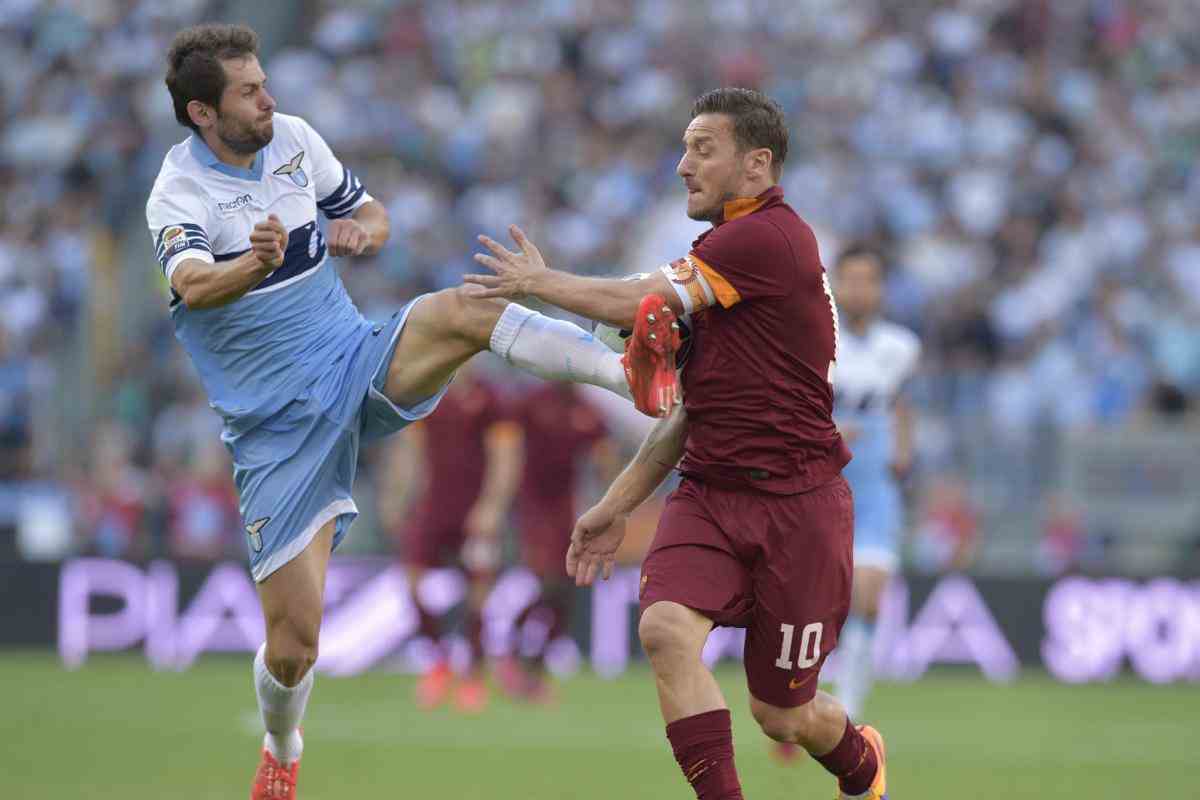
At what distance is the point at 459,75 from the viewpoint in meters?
22.3

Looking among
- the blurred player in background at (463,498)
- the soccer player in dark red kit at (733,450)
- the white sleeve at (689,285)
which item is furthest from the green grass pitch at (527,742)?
the white sleeve at (689,285)

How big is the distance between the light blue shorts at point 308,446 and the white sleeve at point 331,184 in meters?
0.60

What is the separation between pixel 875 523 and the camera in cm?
1079

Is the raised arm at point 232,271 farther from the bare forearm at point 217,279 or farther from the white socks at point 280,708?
the white socks at point 280,708

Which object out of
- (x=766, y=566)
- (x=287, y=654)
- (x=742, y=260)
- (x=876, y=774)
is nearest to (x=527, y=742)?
(x=287, y=654)

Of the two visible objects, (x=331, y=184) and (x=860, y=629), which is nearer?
(x=331, y=184)

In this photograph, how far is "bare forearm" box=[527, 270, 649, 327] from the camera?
650cm

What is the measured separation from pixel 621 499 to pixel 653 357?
644 mm

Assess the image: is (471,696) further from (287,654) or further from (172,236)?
(172,236)

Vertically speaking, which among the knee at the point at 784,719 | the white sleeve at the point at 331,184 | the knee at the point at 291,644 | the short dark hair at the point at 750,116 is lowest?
the knee at the point at 784,719

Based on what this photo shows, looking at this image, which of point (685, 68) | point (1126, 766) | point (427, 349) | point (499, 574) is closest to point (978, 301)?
point (685, 68)

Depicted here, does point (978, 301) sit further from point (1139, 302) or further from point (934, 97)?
point (934, 97)

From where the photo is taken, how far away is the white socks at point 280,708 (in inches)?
300

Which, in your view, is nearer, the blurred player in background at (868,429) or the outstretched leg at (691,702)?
the outstretched leg at (691,702)
